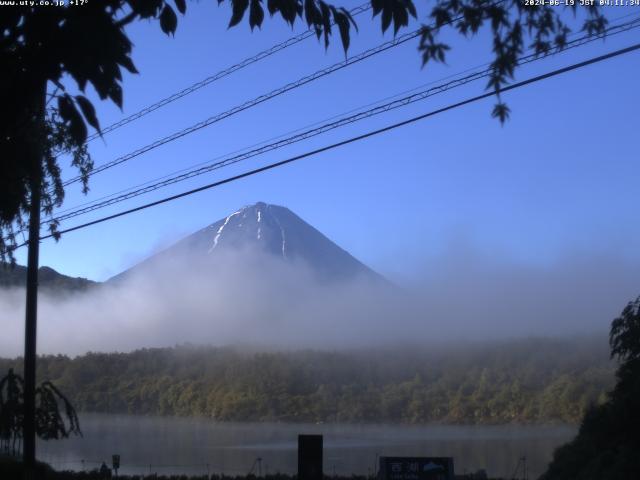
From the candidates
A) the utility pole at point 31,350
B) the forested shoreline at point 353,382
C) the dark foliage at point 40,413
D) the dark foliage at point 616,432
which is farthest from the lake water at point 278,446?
the utility pole at point 31,350

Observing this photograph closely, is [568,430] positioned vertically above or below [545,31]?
below

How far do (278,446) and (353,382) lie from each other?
21.9 ft

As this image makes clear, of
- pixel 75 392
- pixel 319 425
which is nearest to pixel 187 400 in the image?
pixel 75 392

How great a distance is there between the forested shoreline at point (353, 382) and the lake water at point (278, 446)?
3.45ft

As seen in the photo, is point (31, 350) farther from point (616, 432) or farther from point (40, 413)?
point (616, 432)

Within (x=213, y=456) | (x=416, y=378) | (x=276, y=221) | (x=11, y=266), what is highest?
(x=276, y=221)

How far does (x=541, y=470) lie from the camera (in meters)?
20.5

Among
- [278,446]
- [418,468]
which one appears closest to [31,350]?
[418,468]

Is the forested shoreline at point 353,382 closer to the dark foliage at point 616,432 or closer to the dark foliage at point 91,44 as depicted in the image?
the dark foliage at point 616,432

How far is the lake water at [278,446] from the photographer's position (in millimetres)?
21562

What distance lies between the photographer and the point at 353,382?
30.8 metres

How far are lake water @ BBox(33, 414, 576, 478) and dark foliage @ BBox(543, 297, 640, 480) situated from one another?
3.19m

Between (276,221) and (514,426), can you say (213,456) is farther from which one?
(276,221)

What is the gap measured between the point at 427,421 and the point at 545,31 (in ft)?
76.1
